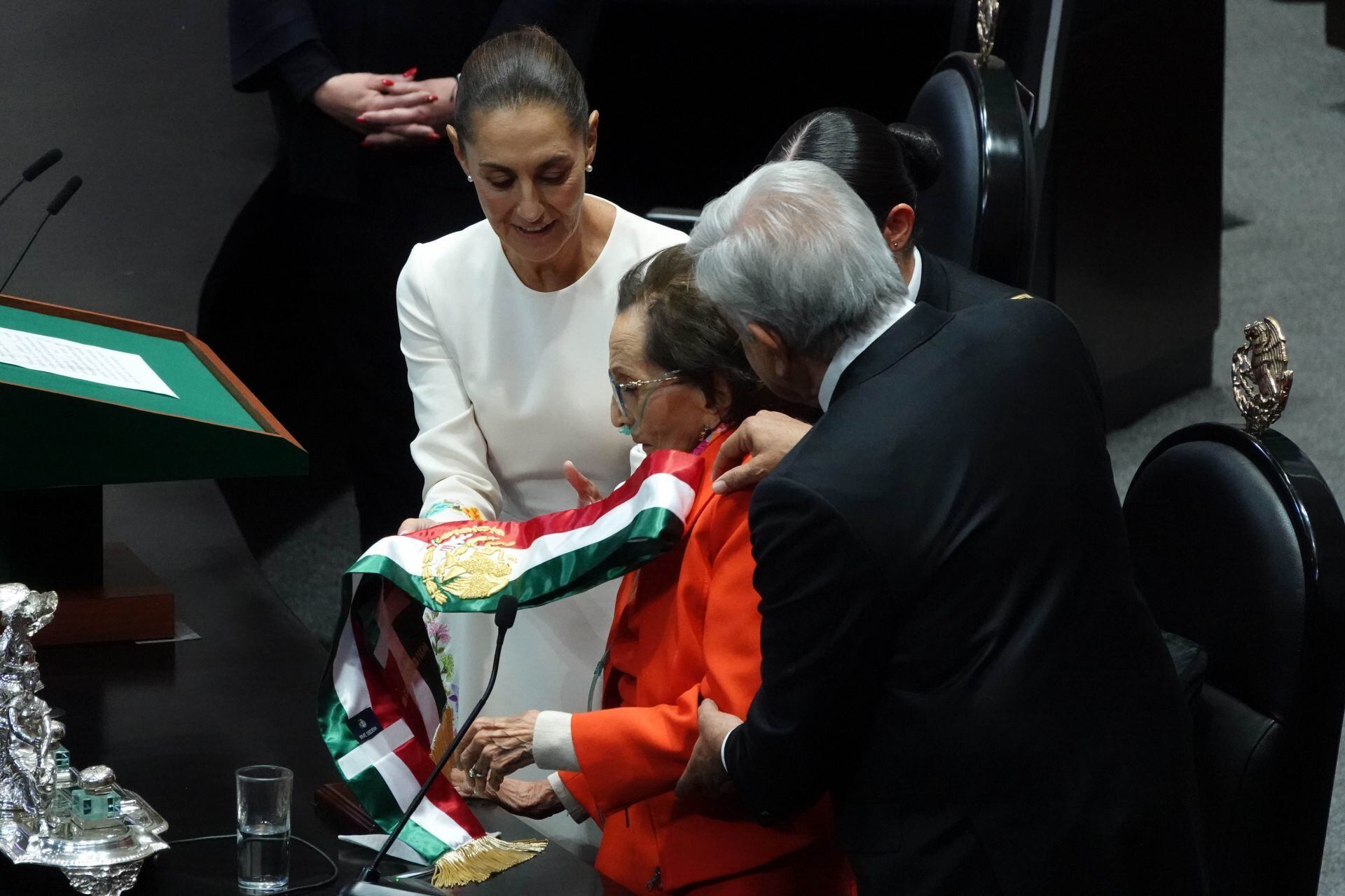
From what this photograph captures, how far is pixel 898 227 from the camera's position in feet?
7.31

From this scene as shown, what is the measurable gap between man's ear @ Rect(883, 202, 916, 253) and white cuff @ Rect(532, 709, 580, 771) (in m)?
0.81

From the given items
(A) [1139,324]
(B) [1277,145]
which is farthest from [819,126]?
(B) [1277,145]

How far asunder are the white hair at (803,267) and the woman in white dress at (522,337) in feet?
2.35

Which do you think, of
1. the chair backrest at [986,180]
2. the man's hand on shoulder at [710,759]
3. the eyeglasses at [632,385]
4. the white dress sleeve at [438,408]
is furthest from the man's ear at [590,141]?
the man's hand on shoulder at [710,759]

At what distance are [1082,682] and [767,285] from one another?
0.47m

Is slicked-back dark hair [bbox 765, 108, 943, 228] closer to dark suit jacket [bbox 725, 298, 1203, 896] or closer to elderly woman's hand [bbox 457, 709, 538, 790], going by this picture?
dark suit jacket [bbox 725, 298, 1203, 896]

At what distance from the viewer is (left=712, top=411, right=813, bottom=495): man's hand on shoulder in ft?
5.45

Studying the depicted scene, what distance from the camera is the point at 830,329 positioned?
1543mm

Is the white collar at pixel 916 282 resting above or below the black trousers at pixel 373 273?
above

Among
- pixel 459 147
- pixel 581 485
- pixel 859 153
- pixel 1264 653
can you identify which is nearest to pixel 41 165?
pixel 459 147

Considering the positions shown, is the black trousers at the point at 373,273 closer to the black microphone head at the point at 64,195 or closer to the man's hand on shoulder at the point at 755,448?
the black microphone head at the point at 64,195

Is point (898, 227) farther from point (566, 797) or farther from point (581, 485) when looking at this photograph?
point (566, 797)

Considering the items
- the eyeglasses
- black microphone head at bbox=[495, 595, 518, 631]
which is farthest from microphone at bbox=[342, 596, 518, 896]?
the eyeglasses

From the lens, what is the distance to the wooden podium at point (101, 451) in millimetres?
2039
